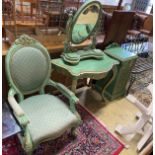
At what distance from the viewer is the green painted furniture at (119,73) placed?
7.26 ft

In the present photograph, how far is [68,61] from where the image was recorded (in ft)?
5.74

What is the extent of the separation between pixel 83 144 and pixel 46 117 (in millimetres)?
607

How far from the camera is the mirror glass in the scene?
169 centimetres

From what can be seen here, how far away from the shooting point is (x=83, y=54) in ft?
6.30

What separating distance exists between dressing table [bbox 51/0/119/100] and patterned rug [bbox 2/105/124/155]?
0.56 metres

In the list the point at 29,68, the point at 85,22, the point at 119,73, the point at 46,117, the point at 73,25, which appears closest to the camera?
the point at 46,117

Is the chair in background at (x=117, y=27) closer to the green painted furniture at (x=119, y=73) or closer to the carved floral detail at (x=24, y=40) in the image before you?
the green painted furniture at (x=119, y=73)

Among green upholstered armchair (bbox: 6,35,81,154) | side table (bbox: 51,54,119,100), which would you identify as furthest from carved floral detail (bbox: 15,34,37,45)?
side table (bbox: 51,54,119,100)

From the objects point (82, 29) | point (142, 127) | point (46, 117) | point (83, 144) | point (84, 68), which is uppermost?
point (82, 29)

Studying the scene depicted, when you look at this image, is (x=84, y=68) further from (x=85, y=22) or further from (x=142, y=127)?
(x=142, y=127)

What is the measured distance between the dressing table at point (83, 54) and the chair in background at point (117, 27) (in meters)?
0.35

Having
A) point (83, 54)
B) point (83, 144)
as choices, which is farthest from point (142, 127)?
point (83, 54)

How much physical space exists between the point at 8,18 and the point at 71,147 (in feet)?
4.80

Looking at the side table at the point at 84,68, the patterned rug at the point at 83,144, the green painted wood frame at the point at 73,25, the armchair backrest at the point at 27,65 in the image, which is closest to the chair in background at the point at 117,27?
the green painted wood frame at the point at 73,25
